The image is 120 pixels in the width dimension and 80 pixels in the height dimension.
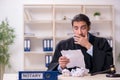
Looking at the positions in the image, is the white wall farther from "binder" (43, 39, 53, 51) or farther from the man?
the man

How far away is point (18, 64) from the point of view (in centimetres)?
535

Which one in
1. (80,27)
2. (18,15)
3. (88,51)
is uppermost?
(18,15)

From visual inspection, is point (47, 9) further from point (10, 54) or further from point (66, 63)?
point (66, 63)

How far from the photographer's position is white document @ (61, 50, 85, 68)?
2.23 m

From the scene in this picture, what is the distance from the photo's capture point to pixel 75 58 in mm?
2227

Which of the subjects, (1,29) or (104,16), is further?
(104,16)

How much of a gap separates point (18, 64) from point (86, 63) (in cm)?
317

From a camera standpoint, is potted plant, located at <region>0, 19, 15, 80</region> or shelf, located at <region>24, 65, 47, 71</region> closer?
potted plant, located at <region>0, 19, 15, 80</region>

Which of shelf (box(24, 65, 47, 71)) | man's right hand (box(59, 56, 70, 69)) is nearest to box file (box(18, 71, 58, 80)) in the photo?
man's right hand (box(59, 56, 70, 69))

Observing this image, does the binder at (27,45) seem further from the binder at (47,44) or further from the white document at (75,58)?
the white document at (75,58)

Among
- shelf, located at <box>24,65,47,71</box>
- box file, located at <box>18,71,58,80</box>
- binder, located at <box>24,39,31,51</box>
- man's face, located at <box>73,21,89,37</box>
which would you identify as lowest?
shelf, located at <box>24,65,47,71</box>

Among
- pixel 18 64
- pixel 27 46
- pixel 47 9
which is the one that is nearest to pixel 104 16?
pixel 47 9

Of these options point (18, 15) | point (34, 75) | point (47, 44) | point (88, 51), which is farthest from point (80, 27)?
point (18, 15)

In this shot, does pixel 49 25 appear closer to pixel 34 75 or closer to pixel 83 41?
pixel 83 41
